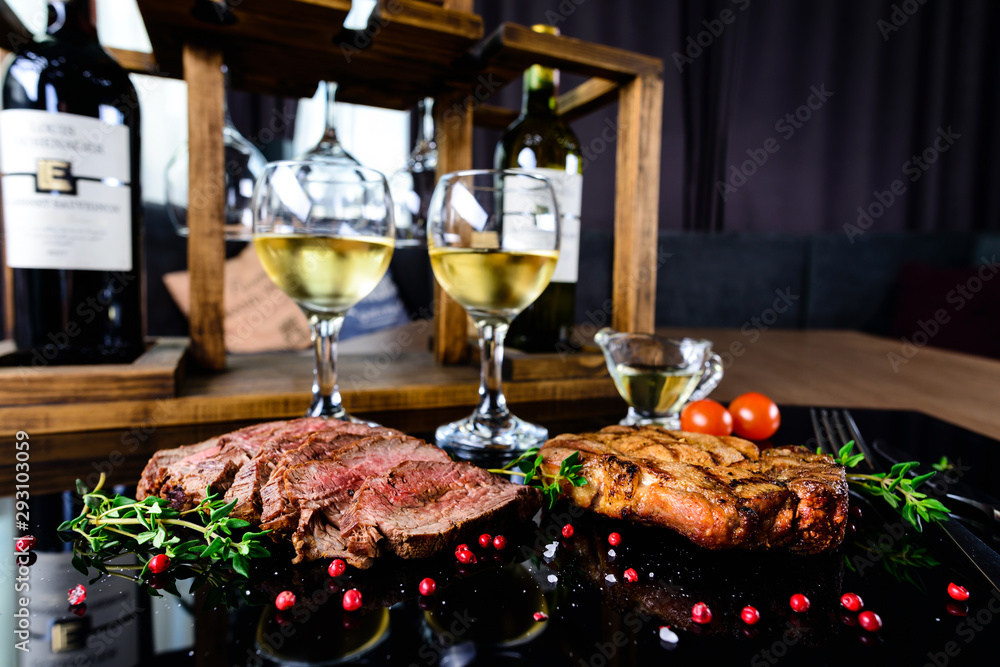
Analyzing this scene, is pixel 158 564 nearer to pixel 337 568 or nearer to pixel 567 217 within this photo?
pixel 337 568

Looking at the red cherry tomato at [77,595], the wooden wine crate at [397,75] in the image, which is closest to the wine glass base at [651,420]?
the wooden wine crate at [397,75]

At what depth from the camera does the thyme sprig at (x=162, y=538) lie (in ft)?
1.55

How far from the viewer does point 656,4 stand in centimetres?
347

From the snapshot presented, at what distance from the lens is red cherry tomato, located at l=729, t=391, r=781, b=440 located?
930 mm

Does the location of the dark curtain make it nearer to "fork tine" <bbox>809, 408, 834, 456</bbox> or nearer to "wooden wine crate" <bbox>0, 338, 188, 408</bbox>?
"fork tine" <bbox>809, 408, 834, 456</bbox>

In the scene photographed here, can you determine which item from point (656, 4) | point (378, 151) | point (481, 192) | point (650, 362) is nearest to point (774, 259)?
point (656, 4)

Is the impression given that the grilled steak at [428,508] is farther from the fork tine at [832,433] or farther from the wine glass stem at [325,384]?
the fork tine at [832,433]

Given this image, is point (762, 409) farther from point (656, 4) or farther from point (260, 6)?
point (656, 4)

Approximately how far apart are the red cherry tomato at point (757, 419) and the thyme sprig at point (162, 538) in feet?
2.31

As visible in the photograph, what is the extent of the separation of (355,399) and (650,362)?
0.46 m
